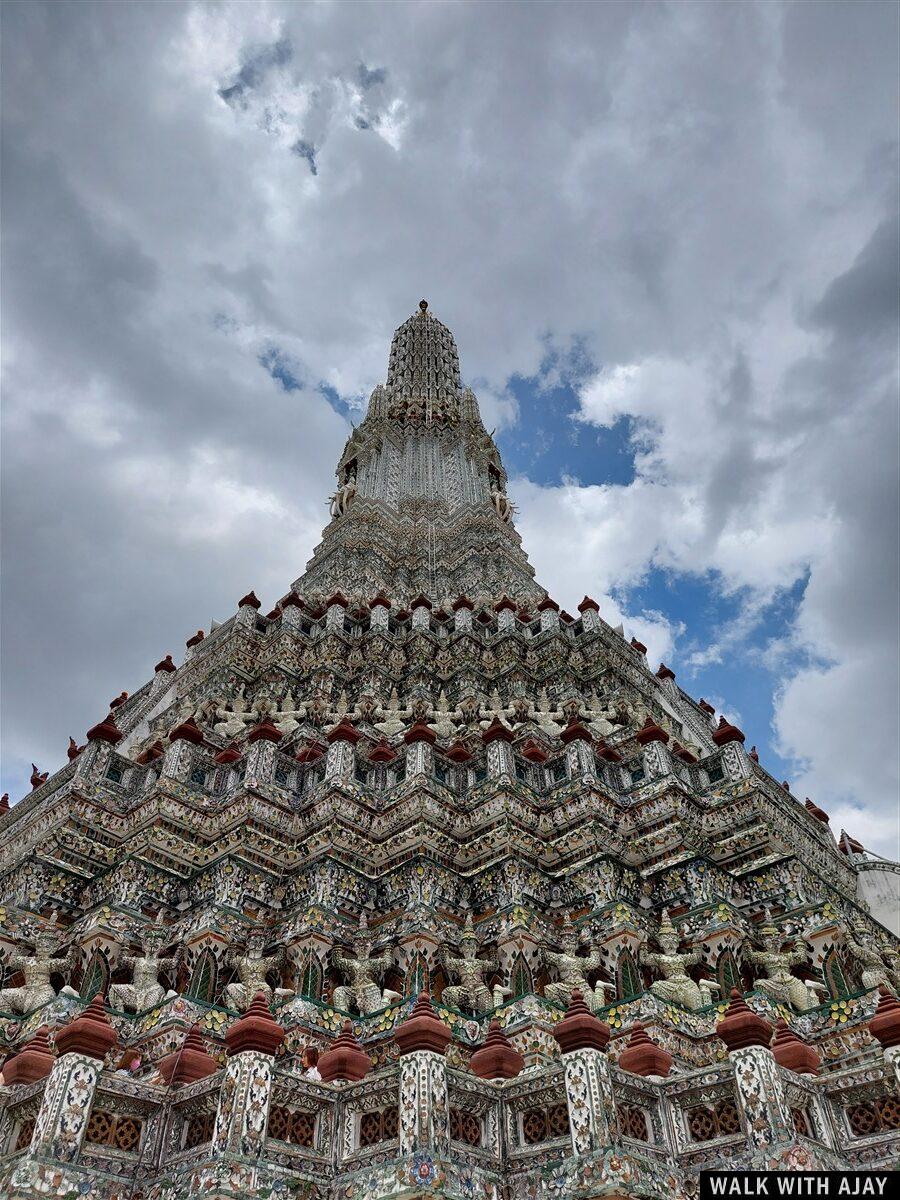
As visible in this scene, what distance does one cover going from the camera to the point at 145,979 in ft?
44.6

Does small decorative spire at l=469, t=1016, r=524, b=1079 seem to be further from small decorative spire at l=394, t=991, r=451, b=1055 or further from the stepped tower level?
small decorative spire at l=394, t=991, r=451, b=1055

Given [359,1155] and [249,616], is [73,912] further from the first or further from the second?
[249,616]

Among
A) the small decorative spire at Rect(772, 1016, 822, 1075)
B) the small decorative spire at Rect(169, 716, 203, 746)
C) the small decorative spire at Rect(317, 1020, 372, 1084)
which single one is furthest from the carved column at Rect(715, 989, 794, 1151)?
the small decorative spire at Rect(169, 716, 203, 746)

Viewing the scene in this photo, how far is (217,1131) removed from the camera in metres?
8.34

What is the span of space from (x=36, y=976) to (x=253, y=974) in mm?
3369

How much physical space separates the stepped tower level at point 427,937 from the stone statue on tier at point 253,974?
0.22 ft

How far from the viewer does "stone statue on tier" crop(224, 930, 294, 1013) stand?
1312cm

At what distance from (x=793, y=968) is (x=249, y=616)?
18.6m

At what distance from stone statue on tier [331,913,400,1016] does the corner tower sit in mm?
16916

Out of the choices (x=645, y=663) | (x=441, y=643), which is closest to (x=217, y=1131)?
(x=441, y=643)

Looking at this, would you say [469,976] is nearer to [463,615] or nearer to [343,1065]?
[343,1065]

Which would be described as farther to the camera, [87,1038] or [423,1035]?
[423,1035]

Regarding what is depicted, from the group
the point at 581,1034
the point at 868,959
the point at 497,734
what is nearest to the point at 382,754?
the point at 497,734

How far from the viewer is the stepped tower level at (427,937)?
28.4 feet
